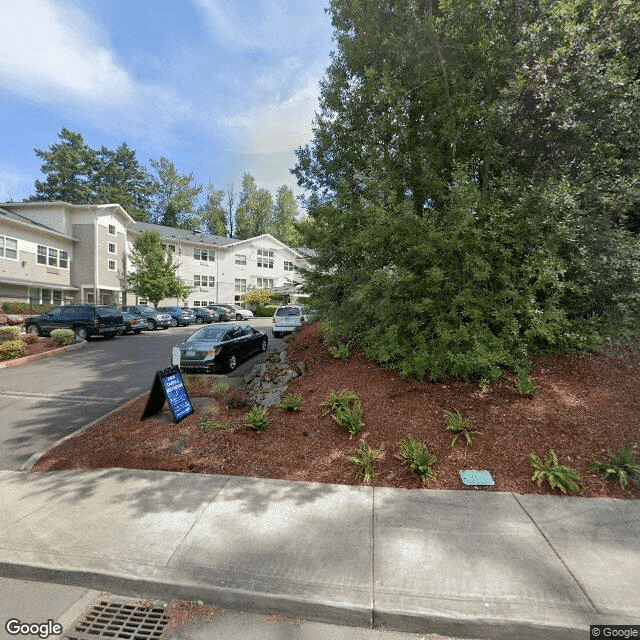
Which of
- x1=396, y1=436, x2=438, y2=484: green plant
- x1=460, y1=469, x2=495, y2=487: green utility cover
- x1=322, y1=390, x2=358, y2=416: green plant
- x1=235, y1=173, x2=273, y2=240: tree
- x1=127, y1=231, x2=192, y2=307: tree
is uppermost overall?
x1=235, y1=173, x2=273, y2=240: tree

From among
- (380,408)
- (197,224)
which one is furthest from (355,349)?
(197,224)

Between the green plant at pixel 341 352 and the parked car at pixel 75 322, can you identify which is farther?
the parked car at pixel 75 322

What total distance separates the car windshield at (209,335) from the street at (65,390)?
3.86ft

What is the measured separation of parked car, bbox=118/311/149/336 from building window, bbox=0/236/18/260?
33.5ft

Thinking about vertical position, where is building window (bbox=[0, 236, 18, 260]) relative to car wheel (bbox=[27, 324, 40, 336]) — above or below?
above

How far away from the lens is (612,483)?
4133 millimetres

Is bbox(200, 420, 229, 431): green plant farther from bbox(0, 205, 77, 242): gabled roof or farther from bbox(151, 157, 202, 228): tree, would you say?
bbox(151, 157, 202, 228): tree

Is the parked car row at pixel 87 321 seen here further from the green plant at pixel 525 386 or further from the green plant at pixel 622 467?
the green plant at pixel 622 467

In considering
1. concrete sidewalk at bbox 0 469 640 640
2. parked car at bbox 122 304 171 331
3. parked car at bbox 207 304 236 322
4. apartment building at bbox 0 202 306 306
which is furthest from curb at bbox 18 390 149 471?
parked car at bbox 207 304 236 322

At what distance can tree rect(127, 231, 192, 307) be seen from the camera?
3177 centimetres

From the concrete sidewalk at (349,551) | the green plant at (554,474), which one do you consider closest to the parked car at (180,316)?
the concrete sidewalk at (349,551)

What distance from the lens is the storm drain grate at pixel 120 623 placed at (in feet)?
8.59

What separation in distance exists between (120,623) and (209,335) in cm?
856

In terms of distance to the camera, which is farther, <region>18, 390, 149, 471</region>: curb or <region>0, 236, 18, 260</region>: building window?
<region>0, 236, 18, 260</region>: building window
